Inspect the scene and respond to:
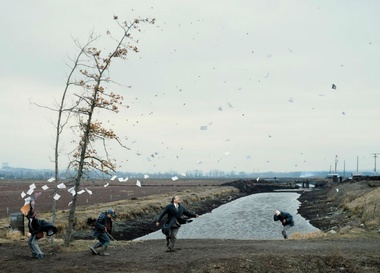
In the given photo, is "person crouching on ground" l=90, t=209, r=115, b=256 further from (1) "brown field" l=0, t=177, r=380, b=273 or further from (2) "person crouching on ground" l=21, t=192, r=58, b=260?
(2) "person crouching on ground" l=21, t=192, r=58, b=260

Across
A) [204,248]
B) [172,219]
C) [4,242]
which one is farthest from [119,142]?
[4,242]

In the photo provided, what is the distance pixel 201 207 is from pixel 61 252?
49617 millimetres

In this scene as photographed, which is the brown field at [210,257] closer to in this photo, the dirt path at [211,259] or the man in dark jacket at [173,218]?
the dirt path at [211,259]

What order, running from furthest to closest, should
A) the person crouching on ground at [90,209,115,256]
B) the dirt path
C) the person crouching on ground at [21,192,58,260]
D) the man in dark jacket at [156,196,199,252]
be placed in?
the man in dark jacket at [156,196,199,252] → the person crouching on ground at [90,209,115,256] → the person crouching on ground at [21,192,58,260] → the dirt path

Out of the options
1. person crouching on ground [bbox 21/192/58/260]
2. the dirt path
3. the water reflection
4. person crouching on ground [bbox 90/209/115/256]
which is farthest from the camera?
the water reflection

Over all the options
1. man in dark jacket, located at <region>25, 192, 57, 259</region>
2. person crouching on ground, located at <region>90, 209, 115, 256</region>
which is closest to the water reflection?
person crouching on ground, located at <region>90, 209, 115, 256</region>

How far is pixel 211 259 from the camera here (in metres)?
16.8

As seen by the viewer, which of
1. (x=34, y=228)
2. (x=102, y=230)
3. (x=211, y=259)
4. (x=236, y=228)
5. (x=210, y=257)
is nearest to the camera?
(x=211, y=259)

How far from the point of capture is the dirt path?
1628 centimetres

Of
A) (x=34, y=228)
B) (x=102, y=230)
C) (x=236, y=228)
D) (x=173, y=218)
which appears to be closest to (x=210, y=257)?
(x=173, y=218)

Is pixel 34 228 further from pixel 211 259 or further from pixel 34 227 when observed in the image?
pixel 211 259

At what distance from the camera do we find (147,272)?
1544 cm

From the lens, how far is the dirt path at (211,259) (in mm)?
16281

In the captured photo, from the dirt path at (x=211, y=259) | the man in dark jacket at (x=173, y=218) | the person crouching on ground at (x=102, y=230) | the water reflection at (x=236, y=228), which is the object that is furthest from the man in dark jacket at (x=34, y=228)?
the water reflection at (x=236, y=228)
